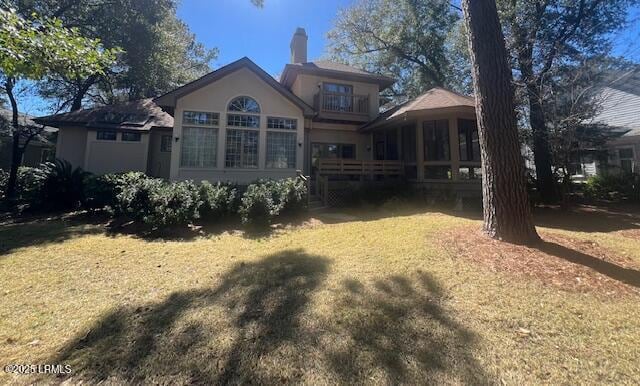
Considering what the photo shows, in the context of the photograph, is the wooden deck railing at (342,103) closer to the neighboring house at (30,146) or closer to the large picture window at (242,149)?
the large picture window at (242,149)

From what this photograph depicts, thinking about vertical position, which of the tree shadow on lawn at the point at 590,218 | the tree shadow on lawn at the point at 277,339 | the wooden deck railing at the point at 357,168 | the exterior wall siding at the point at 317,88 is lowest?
the tree shadow on lawn at the point at 277,339

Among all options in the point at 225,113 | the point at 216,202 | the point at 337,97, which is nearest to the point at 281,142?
the point at 225,113

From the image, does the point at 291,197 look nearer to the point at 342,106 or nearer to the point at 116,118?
the point at 342,106

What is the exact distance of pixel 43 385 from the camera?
2678 millimetres

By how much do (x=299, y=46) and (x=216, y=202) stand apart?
14507 mm

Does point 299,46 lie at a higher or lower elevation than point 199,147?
higher

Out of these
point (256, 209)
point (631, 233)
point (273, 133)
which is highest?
point (273, 133)

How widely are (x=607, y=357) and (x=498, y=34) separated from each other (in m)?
5.77

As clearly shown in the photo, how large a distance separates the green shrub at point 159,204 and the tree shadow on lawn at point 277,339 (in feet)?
13.7

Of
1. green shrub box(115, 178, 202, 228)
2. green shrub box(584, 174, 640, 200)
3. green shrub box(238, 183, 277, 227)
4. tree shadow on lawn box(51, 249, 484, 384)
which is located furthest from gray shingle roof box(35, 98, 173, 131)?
green shrub box(584, 174, 640, 200)

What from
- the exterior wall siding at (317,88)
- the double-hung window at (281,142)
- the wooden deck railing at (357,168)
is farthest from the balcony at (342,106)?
the wooden deck railing at (357,168)

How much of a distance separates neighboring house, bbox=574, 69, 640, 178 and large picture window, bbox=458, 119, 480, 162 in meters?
7.36

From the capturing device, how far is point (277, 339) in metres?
3.24

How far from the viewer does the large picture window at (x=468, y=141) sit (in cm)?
1380
